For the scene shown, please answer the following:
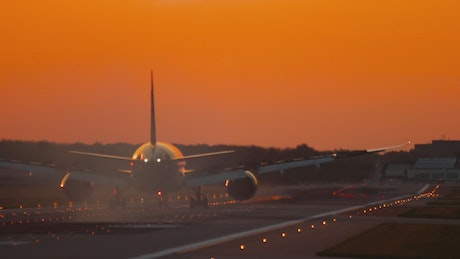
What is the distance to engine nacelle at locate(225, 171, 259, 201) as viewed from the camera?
7100 centimetres

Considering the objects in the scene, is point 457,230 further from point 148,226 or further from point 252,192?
point 252,192

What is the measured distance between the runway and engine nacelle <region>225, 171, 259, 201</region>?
4.20 meters

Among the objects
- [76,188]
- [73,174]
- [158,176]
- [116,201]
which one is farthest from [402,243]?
[76,188]

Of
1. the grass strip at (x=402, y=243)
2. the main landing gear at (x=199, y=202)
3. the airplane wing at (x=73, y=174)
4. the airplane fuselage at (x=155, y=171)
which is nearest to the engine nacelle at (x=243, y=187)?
the main landing gear at (x=199, y=202)

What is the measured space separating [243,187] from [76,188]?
1221cm

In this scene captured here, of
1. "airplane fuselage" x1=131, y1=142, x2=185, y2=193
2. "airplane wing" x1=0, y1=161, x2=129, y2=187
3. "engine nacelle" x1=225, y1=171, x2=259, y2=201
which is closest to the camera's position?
"airplane fuselage" x1=131, y1=142, x2=185, y2=193

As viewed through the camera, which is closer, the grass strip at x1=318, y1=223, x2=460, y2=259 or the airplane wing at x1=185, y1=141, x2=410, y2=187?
the grass strip at x1=318, y1=223, x2=460, y2=259

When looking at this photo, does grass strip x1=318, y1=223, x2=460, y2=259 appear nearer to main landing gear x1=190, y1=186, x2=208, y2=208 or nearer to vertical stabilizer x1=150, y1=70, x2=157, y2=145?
main landing gear x1=190, y1=186, x2=208, y2=208

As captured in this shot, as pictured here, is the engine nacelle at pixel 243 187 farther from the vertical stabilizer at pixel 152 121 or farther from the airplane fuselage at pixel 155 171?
the vertical stabilizer at pixel 152 121

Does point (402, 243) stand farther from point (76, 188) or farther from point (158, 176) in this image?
point (76, 188)

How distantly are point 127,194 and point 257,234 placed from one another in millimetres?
47904

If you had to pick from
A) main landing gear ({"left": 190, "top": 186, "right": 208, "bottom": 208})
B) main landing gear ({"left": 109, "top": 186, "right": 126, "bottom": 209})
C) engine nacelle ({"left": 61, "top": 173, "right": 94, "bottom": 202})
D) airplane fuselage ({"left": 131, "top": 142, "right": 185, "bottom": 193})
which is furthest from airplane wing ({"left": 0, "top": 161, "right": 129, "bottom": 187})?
main landing gear ({"left": 190, "top": 186, "right": 208, "bottom": 208})

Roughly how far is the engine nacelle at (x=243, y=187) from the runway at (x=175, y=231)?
165 inches

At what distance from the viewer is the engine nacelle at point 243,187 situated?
7100 centimetres
